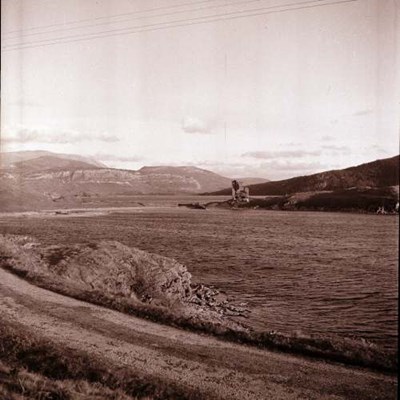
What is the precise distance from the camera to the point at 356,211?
67250 millimetres

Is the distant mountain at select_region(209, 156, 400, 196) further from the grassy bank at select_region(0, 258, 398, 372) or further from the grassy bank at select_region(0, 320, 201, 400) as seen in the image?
the grassy bank at select_region(0, 320, 201, 400)

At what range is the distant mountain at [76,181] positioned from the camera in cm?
2722

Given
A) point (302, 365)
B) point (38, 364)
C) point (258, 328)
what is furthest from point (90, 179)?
point (302, 365)

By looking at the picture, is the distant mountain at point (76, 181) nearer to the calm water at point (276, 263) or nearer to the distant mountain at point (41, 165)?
the distant mountain at point (41, 165)

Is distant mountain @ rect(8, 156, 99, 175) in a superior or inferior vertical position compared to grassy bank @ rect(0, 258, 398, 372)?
superior

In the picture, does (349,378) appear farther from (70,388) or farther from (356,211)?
(356,211)

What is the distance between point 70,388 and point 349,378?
787cm

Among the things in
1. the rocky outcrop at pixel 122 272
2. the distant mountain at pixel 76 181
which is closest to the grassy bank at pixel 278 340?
the rocky outcrop at pixel 122 272

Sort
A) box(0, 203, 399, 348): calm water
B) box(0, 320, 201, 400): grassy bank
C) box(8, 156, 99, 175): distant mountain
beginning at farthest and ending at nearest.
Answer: box(8, 156, 99, 175): distant mountain, box(0, 203, 399, 348): calm water, box(0, 320, 201, 400): grassy bank

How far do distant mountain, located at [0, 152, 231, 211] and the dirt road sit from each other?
446 inches

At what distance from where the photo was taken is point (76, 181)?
36406 mm

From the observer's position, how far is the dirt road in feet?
35.7

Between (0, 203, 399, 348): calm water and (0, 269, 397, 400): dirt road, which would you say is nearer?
(0, 269, 397, 400): dirt road

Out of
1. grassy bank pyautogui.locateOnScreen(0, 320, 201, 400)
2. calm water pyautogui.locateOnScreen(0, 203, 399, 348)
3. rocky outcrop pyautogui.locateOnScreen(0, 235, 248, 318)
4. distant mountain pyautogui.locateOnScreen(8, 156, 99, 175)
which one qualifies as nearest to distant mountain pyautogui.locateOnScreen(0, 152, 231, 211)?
distant mountain pyautogui.locateOnScreen(8, 156, 99, 175)
